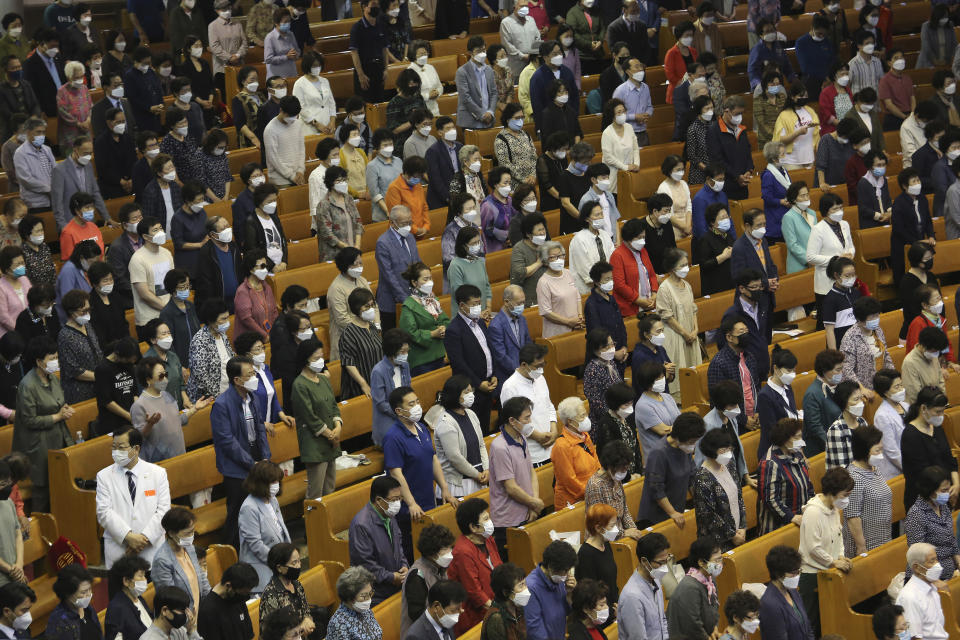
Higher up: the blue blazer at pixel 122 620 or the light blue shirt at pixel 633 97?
the blue blazer at pixel 122 620

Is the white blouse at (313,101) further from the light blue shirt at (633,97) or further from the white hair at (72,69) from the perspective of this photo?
the light blue shirt at (633,97)

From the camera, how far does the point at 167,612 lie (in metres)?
6.25

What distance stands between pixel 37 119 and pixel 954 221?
7.09 metres

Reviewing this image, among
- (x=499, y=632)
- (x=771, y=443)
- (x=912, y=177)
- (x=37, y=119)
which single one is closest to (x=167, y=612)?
(x=499, y=632)

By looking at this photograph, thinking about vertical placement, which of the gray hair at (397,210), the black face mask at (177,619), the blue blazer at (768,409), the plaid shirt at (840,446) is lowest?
the plaid shirt at (840,446)

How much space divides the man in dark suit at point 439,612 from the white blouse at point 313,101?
21.0 ft

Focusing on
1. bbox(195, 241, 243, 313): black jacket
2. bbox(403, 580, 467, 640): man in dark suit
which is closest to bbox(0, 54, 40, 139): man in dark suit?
bbox(195, 241, 243, 313): black jacket

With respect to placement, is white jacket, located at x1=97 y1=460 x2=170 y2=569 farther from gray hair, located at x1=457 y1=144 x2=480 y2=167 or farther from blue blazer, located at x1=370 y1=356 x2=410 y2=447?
gray hair, located at x1=457 y1=144 x2=480 y2=167

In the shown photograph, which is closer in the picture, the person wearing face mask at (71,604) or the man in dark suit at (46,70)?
the person wearing face mask at (71,604)

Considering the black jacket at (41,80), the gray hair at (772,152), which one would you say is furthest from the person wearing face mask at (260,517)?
the black jacket at (41,80)

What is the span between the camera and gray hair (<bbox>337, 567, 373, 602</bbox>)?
20.6 feet

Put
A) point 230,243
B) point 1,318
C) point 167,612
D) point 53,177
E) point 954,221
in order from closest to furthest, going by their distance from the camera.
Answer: point 167,612 → point 1,318 → point 230,243 → point 53,177 → point 954,221

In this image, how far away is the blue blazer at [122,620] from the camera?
6.52m

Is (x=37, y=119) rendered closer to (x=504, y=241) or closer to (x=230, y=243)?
(x=230, y=243)
